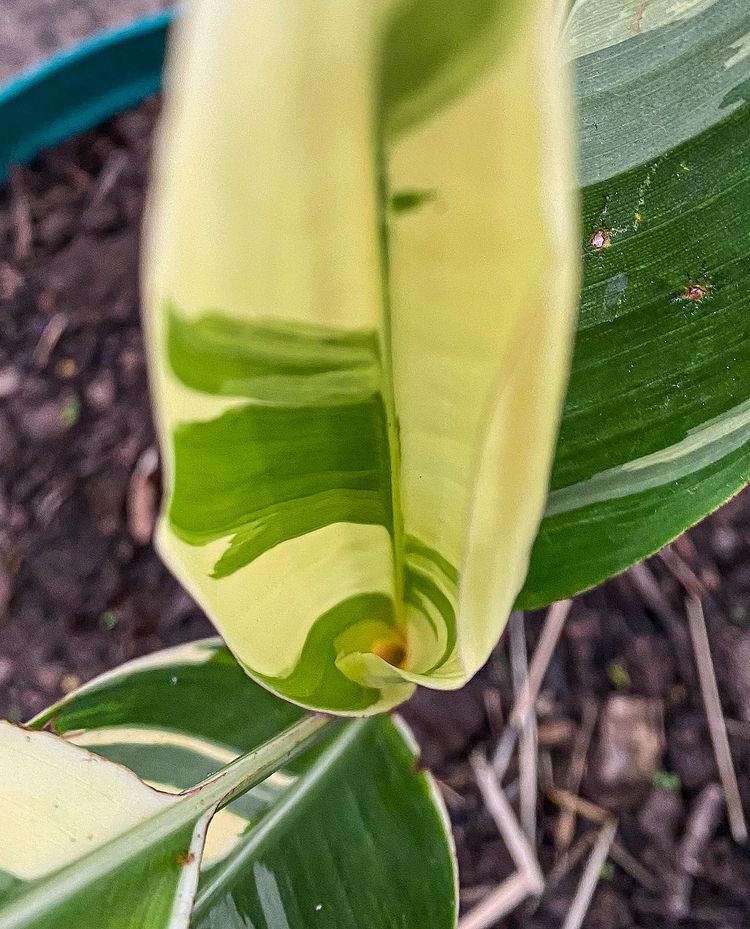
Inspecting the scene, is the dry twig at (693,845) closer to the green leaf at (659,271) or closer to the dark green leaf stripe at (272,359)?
the green leaf at (659,271)

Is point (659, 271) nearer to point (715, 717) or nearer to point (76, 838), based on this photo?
point (76, 838)

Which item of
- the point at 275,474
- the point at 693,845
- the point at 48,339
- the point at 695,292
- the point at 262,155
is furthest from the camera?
the point at 48,339

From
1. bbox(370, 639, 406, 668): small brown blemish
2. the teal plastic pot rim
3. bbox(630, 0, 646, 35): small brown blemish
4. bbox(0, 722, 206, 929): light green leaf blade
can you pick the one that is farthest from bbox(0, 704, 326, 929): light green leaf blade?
the teal plastic pot rim

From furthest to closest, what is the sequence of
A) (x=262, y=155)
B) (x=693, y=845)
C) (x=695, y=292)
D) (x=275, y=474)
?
(x=693, y=845)
(x=695, y=292)
(x=275, y=474)
(x=262, y=155)

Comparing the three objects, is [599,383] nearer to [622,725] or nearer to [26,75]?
[622,725]

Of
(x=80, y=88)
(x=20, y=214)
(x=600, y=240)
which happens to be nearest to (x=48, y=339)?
(x=20, y=214)

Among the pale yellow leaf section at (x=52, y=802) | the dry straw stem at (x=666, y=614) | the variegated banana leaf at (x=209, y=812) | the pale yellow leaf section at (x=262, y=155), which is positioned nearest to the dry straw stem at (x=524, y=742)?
the dry straw stem at (x=666, y=614)

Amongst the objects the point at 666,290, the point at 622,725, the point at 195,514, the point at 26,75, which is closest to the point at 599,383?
the point at 666,290
